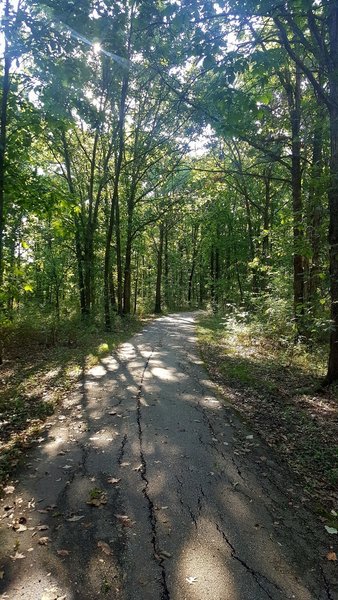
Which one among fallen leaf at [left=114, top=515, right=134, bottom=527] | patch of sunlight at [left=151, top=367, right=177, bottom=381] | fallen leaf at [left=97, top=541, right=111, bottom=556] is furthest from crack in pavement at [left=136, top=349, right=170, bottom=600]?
patch of sunlight at [left=151, top=367, right=177, bottom=381]

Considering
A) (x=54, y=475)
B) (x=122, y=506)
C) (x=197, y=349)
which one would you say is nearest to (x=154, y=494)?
(x=122, y=506)

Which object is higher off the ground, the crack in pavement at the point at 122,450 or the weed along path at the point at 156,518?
the crack in pavement at the point at 122,450

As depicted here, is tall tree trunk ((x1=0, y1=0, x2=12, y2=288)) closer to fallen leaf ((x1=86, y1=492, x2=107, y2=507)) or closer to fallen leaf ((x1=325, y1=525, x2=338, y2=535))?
fallen leaf ((x1=86, y1=492, x2=107, y2=507))

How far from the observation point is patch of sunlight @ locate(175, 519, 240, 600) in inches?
104

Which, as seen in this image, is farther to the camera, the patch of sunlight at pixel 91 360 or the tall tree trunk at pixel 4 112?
the patch of sunlight at pixel 91 360

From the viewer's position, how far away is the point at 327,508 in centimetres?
376

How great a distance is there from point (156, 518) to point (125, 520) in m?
0.29

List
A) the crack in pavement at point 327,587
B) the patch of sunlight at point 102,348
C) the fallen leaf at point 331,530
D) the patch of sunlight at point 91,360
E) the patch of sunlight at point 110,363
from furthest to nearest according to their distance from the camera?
1. the patch of sunlight at point 102,348
2. the patch of sunlight at point 91,360
3. the patch of sunlight at point 110,363
4. the fallen leaf at point 331,530
5. the crack in pavement at point 327,587

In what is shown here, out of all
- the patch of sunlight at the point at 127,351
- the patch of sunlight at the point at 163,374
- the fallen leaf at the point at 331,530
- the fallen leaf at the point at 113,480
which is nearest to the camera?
the fallen leaf at the point at 331,530

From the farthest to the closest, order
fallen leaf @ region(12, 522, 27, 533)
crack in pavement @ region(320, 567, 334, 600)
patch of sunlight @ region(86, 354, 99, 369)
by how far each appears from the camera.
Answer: patch of sunlight @ region(86, 354, 99, 369) < fallen leaf @ region(12, 522, 27, 533) < crack in pavement @ region(320, 567, 334, 600)

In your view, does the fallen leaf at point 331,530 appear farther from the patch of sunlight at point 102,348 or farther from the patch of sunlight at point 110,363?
the patch of sunlight at point 102,348

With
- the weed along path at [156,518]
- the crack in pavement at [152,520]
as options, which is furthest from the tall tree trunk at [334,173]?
the crack in pavement at [152,520]

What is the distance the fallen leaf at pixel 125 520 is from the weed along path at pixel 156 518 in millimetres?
16

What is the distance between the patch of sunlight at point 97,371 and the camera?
8469 mm
